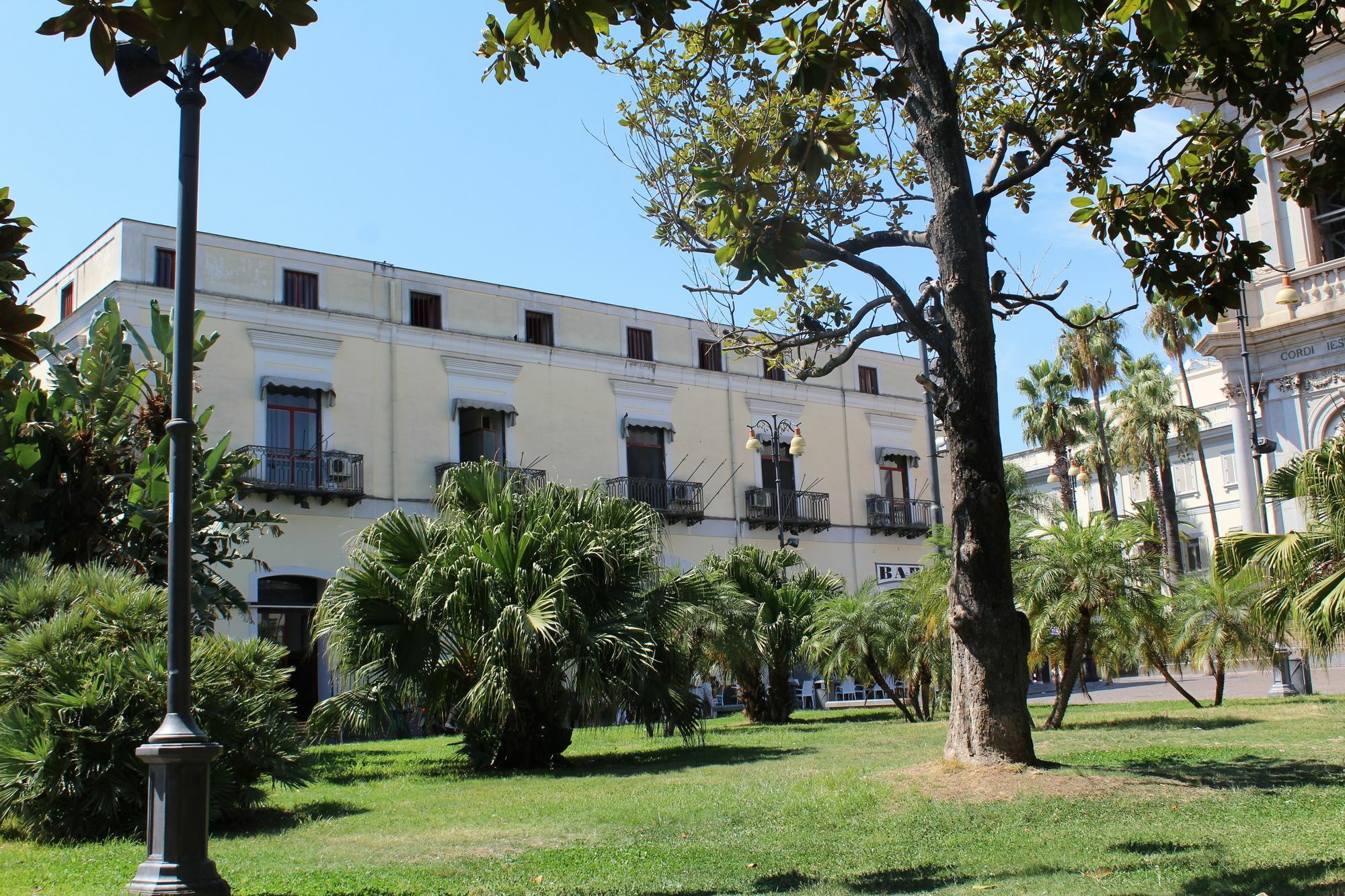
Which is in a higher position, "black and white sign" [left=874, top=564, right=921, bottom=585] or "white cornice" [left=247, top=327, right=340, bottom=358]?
"white cornice" [left=247, top=327, right=340, bottom=358]

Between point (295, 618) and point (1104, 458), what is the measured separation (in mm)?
30596

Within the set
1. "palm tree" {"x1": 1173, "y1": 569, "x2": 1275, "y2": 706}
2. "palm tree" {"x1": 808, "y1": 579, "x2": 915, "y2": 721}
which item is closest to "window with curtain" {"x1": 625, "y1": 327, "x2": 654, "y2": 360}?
"palm tree" {"x1": 808, "y1": 579, "x2": 915, "y2": 721}

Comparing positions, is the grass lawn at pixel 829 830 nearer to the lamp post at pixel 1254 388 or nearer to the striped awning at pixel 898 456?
the lamp post at pixel 1254 388

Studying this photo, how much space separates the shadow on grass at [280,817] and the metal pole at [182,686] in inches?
117

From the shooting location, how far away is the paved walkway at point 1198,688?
71.4 ft

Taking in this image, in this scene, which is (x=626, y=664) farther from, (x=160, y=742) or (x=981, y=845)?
(x=160, y=742)

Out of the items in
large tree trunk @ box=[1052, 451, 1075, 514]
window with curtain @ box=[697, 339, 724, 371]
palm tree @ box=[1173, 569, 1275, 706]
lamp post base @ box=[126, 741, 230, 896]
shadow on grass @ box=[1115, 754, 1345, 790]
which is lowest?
shadow on grass @ box=[1115, 754, 1345, 790]

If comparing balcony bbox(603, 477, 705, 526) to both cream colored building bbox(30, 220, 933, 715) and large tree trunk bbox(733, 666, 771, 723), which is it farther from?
large tree trunk bbox(733, 666, 771, 723)

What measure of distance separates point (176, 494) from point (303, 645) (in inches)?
903

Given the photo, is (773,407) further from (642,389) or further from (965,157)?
(965,157)

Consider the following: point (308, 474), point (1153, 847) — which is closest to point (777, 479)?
point (308, 474)

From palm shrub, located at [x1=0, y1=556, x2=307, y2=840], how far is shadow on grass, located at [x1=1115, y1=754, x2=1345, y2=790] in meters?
6.70

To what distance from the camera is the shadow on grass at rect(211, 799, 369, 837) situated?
29.7 feet

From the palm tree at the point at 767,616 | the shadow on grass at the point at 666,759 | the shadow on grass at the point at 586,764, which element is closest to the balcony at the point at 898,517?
the palm tree at the point at 767,616
